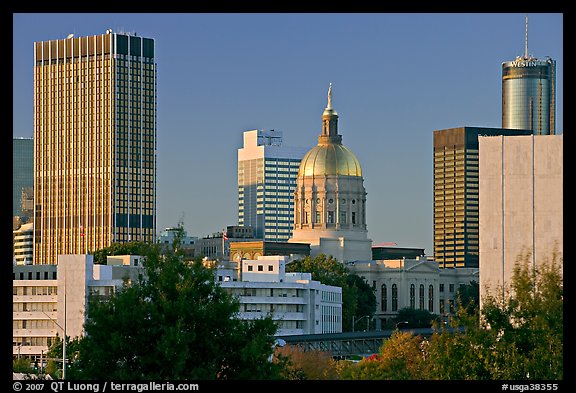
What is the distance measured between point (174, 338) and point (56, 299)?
471 feet

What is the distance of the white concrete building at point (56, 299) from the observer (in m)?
179

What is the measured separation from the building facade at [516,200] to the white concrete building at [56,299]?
67074 mm

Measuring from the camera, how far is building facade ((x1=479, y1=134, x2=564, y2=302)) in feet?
372

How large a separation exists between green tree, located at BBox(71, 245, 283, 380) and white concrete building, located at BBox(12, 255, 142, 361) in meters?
123

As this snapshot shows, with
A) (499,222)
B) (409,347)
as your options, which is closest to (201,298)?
(409,347)

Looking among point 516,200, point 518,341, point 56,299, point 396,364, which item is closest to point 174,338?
point 518,341

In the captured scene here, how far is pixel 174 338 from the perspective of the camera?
47.5 m

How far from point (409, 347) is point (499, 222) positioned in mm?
12293

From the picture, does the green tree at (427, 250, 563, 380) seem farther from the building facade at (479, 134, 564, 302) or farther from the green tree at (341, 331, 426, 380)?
the building facade at (479, 134, 564, 302)

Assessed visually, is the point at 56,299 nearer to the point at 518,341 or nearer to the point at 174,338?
the point at 518,341

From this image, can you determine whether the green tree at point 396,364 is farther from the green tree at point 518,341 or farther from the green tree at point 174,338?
the green tree at point 174,338

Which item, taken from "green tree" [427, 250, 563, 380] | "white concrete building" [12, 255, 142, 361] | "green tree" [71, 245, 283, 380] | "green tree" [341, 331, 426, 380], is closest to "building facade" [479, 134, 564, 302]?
"green tree" [341, 331, 426, 380]
